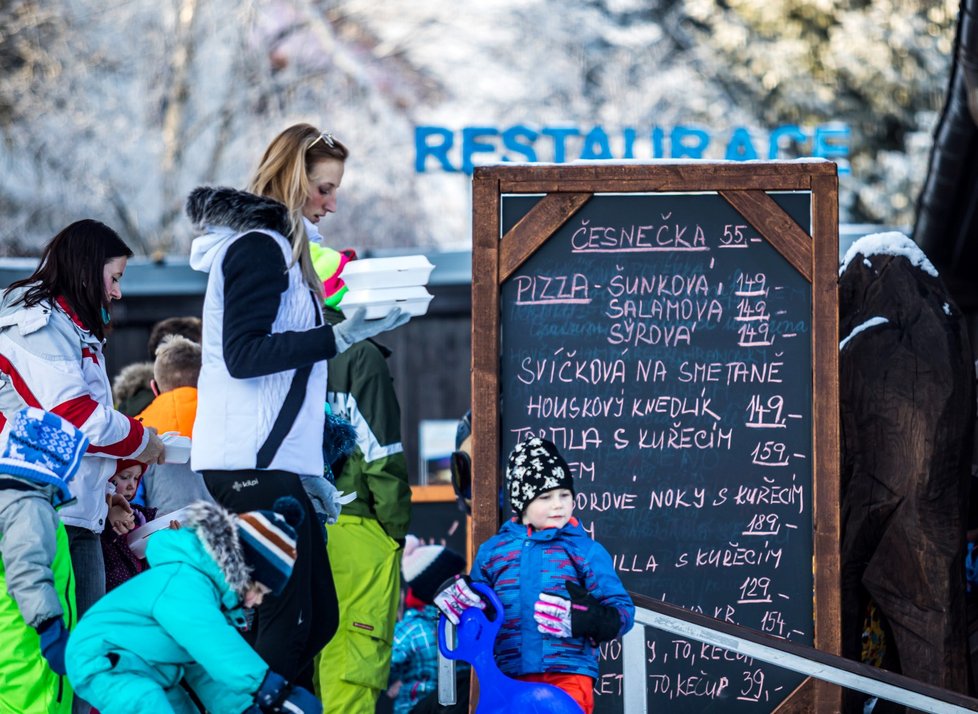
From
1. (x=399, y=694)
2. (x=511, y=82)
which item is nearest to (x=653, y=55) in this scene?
(x=511, y=82)

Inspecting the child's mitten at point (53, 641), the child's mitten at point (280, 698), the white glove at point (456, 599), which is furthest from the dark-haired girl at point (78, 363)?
the white glove at point (456, 599)

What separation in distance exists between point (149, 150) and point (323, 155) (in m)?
15.1

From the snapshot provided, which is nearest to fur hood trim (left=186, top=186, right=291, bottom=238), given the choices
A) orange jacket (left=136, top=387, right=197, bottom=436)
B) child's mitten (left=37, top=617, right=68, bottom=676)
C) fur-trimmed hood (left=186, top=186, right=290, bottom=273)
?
fur-trimmed hood (left=186, top=186, right=290, bottom=273)

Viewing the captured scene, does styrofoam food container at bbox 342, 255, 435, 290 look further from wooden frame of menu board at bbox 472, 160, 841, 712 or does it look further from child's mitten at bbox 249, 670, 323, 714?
wooden frame of menu board at bbox 472, 160, 841, 712

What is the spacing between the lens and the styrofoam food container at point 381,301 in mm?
3863

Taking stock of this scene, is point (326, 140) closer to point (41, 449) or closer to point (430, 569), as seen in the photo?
point (41, 449)

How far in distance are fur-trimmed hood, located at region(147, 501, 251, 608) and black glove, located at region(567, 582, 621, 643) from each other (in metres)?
0.95

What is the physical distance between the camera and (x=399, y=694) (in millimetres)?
6309

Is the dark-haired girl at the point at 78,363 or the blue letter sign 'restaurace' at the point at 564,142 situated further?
the blue letter sign 'restaurace' at the point at 564,142

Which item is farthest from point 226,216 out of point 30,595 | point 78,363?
point 30,595

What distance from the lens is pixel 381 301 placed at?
387 cm

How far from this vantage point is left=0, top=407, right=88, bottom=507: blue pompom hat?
13.4 ft

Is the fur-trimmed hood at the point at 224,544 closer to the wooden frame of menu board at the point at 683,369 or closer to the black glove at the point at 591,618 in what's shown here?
the black glove at the point at 591,618

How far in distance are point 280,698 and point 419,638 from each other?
9.02 ft
